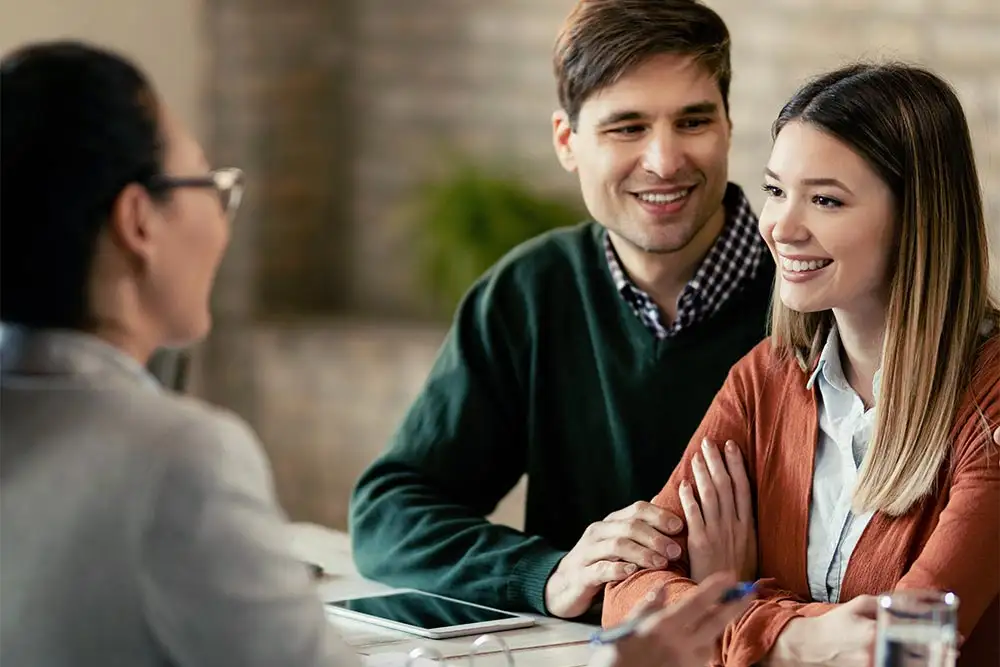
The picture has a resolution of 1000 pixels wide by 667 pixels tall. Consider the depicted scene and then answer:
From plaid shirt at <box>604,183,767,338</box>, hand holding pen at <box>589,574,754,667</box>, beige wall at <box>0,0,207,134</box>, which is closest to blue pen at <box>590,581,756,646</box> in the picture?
hand holding pen at <box>589,574,754,667</box>

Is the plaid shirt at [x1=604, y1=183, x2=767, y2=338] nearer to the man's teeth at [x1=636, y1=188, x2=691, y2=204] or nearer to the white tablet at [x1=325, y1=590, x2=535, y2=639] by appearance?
the man's teeth at [x1=636, y1=188, x2=691, y2=204]

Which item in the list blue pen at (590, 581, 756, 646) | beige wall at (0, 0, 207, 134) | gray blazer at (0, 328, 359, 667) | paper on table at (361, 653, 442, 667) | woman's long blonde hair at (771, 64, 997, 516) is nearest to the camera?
gray blazer at (0, 328, 359, 667)

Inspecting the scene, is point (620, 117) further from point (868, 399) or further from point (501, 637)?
point (501, 637)

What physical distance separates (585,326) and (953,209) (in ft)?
2.48

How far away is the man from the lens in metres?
2.36

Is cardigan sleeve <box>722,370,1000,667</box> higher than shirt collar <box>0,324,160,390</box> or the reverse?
the reverse

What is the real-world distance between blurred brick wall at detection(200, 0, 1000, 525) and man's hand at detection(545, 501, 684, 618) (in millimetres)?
2873

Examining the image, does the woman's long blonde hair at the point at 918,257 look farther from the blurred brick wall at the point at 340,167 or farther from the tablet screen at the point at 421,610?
the blurred brick wall at the point at 340,167

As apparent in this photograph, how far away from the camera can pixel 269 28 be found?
5.22 metres

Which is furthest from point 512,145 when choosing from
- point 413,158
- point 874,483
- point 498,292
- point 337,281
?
point 874,483

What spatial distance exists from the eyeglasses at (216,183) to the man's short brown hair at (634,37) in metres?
1.05

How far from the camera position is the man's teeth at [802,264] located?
186 centimetres

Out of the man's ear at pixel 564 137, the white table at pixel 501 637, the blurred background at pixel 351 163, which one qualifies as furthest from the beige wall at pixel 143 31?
the white table at pixel 501 637

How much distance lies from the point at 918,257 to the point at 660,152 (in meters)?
0.63
